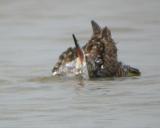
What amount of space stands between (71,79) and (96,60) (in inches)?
16.9

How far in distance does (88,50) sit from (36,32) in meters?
4.72

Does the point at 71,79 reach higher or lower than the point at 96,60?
lower

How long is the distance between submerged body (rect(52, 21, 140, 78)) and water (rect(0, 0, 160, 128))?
0.47ft

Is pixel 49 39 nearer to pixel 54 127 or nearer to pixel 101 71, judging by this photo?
pixel 101 71

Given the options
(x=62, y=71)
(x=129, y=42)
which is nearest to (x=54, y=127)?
(x=62, y=71)

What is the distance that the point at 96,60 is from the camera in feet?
44.6

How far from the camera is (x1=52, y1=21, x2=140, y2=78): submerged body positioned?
13.5 meters

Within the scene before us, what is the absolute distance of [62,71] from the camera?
1359 cm

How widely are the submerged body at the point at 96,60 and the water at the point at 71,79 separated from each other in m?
0.14

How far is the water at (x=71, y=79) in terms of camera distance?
11391mm

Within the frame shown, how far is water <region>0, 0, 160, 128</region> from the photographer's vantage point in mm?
11391

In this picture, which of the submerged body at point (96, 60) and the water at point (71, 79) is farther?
the submerged body at point (96, 60)

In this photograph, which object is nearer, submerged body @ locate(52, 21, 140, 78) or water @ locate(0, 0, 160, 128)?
water @ locate(0, 0, 160, 128)

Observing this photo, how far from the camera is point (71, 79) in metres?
13.7
